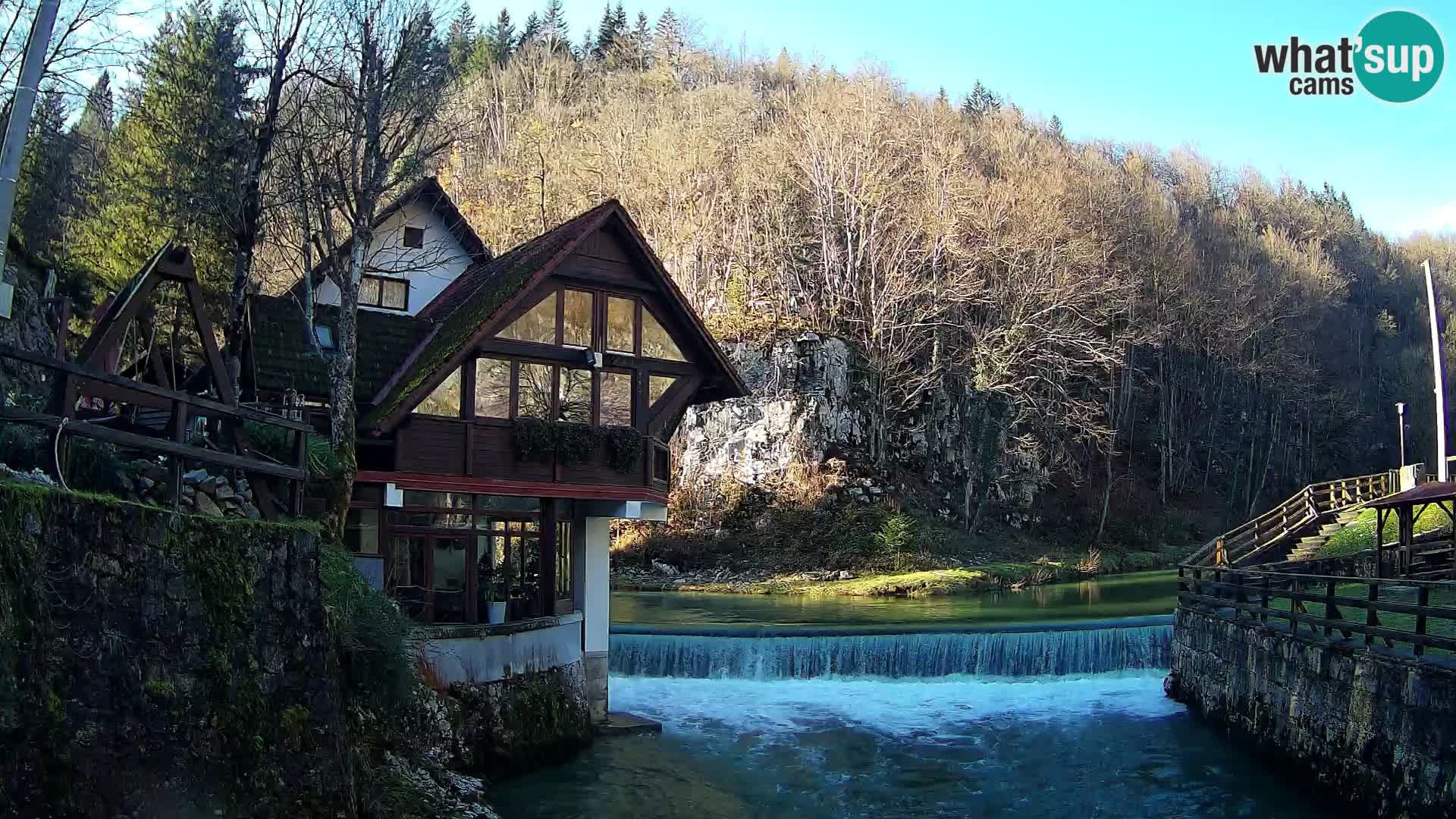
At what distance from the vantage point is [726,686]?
26125 millimetres

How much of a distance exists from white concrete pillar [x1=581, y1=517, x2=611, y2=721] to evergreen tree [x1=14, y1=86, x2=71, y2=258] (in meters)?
20.1

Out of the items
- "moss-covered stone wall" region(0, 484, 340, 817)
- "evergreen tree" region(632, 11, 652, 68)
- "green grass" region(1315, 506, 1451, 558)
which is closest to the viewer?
"moss-covered stone wall" region(0, 484, 340, 817)

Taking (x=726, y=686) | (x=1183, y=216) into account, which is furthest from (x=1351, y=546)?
(x=1183, y=216)

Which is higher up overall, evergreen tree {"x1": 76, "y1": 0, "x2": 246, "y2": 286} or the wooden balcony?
evergreen tree {"x1": 76, "y1": 0, "x2": 246, "y2": 286}

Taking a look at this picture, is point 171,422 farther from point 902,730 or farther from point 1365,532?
point 1365,532

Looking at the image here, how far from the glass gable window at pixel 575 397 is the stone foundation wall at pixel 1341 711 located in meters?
11.4

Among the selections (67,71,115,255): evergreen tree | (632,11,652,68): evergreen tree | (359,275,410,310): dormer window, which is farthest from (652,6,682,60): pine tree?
(359,275,410,310): dormer window

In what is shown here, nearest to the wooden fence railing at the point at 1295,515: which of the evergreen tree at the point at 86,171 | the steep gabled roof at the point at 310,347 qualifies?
the steep gabled roof at the point at 310,347

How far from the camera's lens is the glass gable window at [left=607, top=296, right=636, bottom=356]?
21.7 m

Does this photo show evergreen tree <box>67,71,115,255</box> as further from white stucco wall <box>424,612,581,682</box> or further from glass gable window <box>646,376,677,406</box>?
white stucco wall <box>424,612,581,682</box>

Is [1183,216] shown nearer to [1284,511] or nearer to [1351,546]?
[1284,511]

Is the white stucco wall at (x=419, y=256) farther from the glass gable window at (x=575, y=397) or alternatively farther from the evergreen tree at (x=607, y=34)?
the evergreen tree at (x=607, y=34)

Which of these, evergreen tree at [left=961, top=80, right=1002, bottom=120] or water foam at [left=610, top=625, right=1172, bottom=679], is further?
evergreen tree at [left=961, top=80, right=1002, bottom=120]

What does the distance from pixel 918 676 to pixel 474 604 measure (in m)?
10.9
